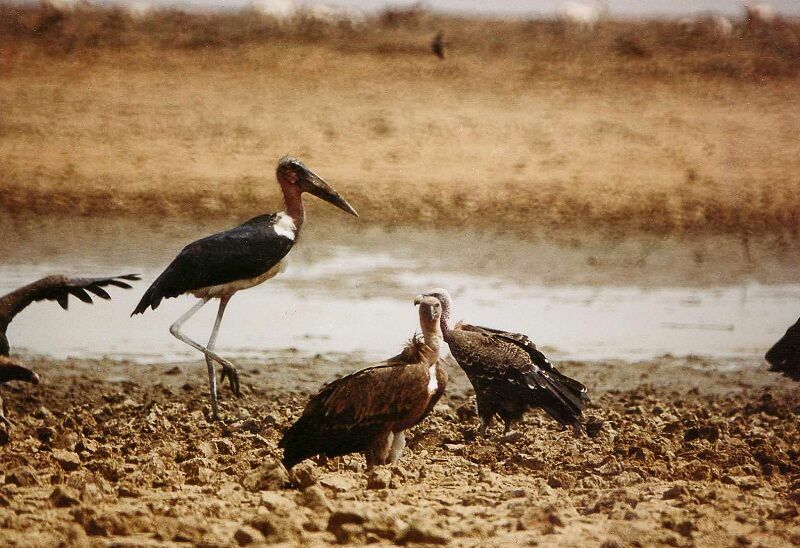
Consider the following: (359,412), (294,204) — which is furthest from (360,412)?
(294,204)

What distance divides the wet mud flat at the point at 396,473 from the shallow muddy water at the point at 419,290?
58 centimetres

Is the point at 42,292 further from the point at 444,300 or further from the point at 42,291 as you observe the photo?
the point at 444,300

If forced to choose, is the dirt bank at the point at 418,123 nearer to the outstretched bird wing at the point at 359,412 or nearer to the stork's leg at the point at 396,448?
the stork's leg at the point at 396,448

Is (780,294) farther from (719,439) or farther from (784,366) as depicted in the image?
(719,439)

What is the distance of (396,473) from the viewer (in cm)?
559

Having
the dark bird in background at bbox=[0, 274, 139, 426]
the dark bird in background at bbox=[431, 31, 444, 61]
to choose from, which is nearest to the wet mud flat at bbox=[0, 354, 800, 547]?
the dark bird in background at bbox=[0, 274, 139, 426]

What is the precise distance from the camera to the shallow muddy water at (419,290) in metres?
8.79

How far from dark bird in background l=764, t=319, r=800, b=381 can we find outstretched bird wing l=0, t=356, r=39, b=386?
4.22 meters

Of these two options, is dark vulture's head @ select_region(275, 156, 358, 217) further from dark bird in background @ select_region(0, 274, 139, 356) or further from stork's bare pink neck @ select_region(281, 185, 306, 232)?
dark bird in background @ select_region(0, 274, 139, 356)

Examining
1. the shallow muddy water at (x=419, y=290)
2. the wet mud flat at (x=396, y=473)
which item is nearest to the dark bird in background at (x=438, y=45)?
the shallow muddy water at (x=419, y=290)

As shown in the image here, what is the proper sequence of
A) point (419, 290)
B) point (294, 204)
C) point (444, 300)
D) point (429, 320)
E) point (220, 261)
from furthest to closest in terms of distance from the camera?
point (419, 290) < point (294, 204) < point (220, 261) < point (444, 300) < point (429, 320)

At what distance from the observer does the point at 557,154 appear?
1161cm

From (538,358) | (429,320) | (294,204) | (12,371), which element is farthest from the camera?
(294,204)

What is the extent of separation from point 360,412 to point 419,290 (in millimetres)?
3820
